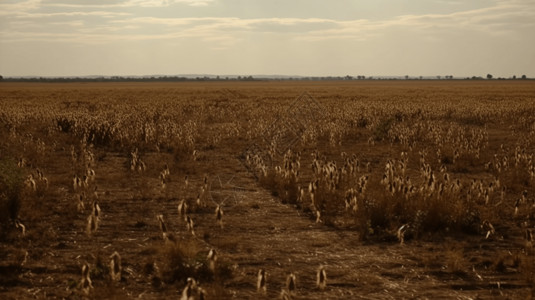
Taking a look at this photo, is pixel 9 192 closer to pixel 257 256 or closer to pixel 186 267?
pixel 186 267

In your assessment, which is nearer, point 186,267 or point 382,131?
point 186,267

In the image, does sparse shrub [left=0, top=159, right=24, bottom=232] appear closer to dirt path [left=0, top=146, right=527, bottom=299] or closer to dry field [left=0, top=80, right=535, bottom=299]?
dry field [left=0, top=80, right=535, bottom=299]

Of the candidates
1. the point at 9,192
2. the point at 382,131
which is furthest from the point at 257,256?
the point at 382,131

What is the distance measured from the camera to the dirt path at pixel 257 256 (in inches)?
251

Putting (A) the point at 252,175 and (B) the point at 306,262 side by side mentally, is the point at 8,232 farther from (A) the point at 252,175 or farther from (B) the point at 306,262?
(A) the point at 252,175

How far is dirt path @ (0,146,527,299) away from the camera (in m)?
6.37

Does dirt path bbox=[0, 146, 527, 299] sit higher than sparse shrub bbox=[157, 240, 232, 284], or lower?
lower

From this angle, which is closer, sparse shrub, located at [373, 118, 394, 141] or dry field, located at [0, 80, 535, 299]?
dry field, located at [0, 80, 535, 299]

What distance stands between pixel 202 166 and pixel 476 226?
8.57 metres

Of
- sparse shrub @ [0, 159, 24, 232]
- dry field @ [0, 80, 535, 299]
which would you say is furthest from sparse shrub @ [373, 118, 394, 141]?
sparse shrub @ [0, 159, 24, 232]

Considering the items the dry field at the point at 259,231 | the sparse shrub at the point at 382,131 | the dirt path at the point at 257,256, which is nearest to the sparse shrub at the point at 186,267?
the dry field at the point at 259,231

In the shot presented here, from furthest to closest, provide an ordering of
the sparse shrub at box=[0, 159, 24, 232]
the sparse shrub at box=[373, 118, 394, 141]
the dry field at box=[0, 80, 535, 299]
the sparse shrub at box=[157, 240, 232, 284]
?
the sparse shrub at box=[373, 118, 394, 141]
the sparse shrub at box=[0, 159, 24, 232]
the sparse shrub at box=[157, 240, 232, 284]
the dry field at box=[0, 80, 535, 299]

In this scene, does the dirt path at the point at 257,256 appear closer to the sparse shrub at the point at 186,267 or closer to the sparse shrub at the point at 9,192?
the sparse shrub at the point at 186,267

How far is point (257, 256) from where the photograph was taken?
25.2 feet
